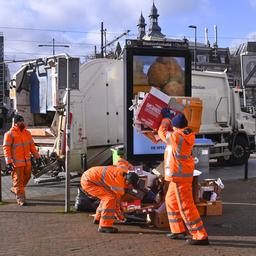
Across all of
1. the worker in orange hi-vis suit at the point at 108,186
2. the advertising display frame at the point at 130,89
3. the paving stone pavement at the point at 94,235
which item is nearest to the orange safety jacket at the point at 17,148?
the paving stone pavement at the point at 94,235

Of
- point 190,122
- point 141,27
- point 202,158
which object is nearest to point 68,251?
point 190,122

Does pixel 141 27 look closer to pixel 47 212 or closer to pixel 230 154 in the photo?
pixel 230 154

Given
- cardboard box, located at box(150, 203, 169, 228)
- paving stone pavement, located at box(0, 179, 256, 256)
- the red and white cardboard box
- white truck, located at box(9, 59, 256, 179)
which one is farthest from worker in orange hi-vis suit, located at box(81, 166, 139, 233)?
white truck, located at box(9, 59, 256, 179)

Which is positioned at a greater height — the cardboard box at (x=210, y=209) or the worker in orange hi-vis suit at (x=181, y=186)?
the worker in orange hi-vis suit at (x=181, y=186)

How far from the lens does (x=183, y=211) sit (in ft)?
21.9

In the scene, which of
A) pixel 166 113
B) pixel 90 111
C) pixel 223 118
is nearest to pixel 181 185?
pixel 166 113

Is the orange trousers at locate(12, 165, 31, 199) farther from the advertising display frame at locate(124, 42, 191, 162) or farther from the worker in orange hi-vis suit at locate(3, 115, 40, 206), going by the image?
the advertising display frame at locate(124, 42, 191, 162)

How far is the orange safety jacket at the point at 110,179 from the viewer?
742 centimetres

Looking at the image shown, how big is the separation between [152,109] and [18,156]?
10.1 ft

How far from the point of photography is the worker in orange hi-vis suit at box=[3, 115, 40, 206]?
969 cm

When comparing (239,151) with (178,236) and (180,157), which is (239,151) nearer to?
(178,236)

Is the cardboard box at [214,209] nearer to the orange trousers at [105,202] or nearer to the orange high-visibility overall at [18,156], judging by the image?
the orange trousers at [105,202]

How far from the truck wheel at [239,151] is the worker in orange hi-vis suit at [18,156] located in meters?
8.35

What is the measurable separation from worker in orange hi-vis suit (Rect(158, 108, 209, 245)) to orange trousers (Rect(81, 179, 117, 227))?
89cm
